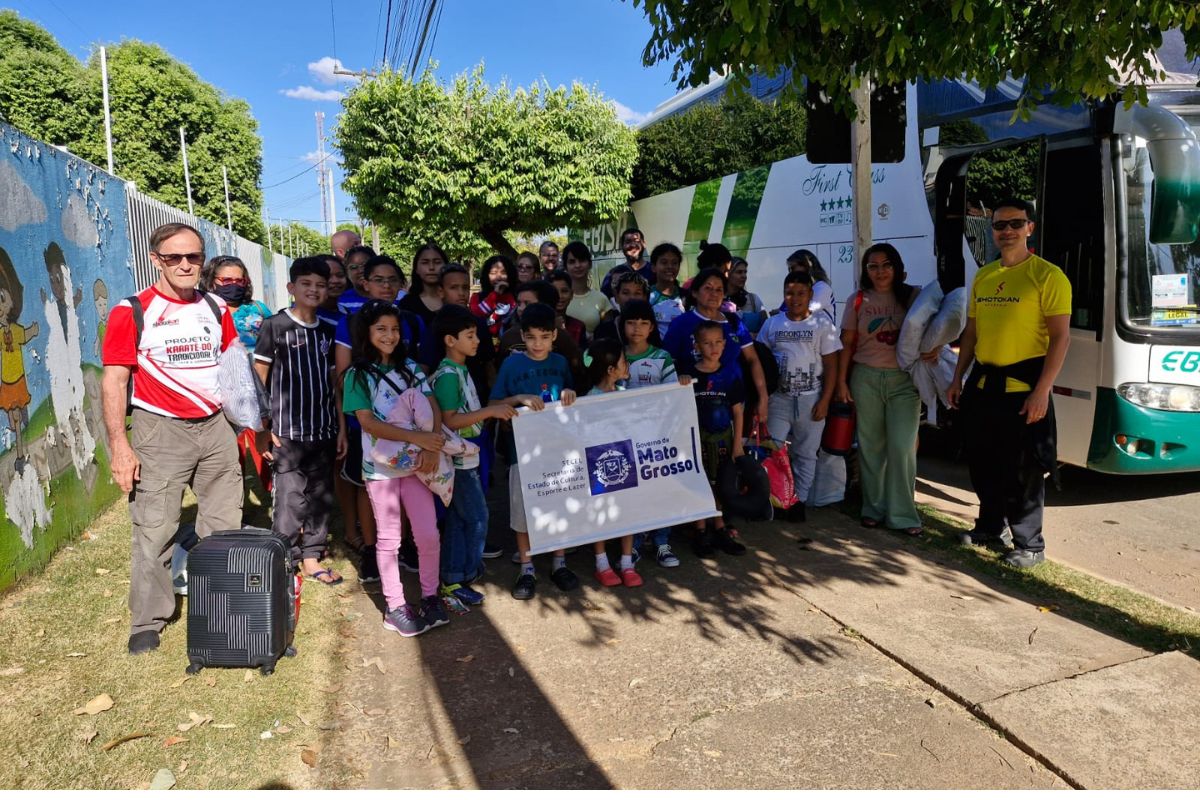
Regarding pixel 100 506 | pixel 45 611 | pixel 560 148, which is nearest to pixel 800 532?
pixel 45 611

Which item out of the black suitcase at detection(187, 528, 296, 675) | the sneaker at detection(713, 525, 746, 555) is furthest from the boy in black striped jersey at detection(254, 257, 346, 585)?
the sneaker at detection(713, 525, 746, 555)

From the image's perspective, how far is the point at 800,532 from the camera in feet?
18.4

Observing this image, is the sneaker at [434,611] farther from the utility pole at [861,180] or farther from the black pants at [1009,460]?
the utility pole at [861,180]

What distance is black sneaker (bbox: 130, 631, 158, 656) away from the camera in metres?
3.83

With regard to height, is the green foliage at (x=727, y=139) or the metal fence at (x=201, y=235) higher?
the green foliage at (x=727, y=139)

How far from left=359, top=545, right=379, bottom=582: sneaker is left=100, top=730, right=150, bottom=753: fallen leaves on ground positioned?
173 centimetres

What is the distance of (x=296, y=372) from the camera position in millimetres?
4516

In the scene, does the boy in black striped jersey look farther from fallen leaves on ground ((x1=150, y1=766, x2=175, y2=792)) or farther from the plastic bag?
fallen leaves on ground ((x1=150, y1=766, x2=175, y2=792))

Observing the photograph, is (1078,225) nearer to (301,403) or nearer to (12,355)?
(301,403)

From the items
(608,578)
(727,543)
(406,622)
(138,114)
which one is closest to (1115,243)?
(727,543)

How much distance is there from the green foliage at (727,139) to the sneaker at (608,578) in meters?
16.3

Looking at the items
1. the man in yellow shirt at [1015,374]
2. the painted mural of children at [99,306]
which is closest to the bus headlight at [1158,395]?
the man in yellow shirt at [1015,374]

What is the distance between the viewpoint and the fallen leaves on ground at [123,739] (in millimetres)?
3050

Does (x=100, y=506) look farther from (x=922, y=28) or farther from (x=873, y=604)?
(x=922, y=28)
